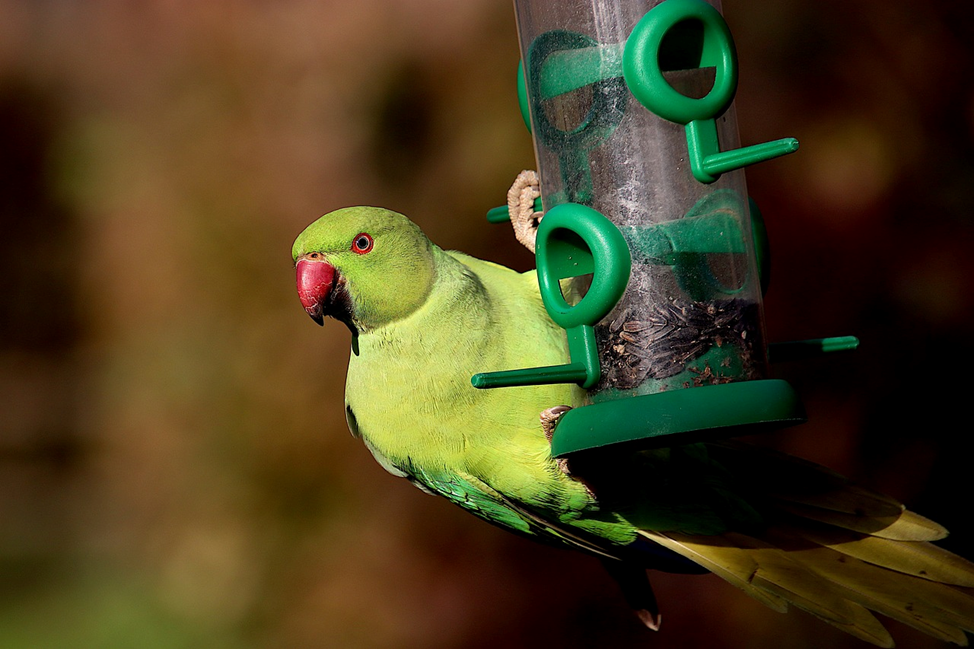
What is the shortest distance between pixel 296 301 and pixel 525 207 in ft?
9.04

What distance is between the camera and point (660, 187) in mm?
2109

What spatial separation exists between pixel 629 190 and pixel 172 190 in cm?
412

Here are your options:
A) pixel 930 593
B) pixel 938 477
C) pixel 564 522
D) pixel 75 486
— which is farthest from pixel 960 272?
pixel 75 486

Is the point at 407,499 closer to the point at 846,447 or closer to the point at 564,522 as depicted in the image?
the point at 846,447

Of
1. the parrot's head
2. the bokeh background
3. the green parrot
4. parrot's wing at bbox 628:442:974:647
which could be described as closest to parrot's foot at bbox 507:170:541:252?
the green parrot

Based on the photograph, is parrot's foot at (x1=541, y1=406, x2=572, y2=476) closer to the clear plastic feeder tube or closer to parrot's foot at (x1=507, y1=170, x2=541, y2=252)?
the clear plastic feeder tube

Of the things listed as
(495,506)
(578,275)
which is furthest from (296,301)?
(578,275)

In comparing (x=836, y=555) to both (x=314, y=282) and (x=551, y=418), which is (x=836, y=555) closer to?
(x=551, y=418)

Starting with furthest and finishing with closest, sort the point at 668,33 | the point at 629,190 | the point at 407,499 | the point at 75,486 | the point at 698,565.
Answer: the point at 75,486 → the point at 407,499 → the point at 698,565 → the point at 629,190 → the point at 668,33

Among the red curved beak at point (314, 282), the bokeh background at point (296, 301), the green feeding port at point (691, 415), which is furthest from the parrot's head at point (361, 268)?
the bokeh background at point (296, 301)

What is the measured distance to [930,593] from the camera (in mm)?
2455

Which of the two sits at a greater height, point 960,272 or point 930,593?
point 960,272

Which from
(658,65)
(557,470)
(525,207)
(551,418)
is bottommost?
(557,470)

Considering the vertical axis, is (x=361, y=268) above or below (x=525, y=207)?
below
